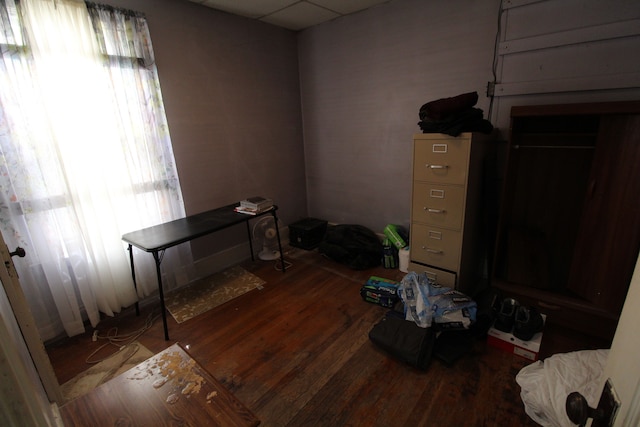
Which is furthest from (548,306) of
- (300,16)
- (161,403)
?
(300,16)

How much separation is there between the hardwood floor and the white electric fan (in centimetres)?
68

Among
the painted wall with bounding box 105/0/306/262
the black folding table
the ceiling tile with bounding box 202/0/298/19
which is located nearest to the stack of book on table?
the black folding table

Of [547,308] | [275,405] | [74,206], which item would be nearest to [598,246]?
[547,308]

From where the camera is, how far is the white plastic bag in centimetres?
131

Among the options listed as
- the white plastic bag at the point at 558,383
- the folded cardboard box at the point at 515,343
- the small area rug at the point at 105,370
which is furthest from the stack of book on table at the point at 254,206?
the white plastic bag at the point at 558,383

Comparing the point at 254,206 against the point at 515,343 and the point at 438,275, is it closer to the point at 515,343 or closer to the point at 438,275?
the point at 438,275

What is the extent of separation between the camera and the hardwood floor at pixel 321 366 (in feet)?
4.94

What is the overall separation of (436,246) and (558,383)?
1.09 meters

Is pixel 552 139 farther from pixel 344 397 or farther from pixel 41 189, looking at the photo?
pixel 41 189

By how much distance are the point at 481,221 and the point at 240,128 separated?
95.6 inches

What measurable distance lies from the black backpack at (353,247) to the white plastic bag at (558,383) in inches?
63.5

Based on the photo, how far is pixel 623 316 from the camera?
0.50 m

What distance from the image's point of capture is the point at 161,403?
91 cm

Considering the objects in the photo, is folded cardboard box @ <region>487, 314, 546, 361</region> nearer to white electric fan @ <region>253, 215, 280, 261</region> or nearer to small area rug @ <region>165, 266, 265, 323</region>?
small area rug @ <region>165, 266, 265, 323</region>
